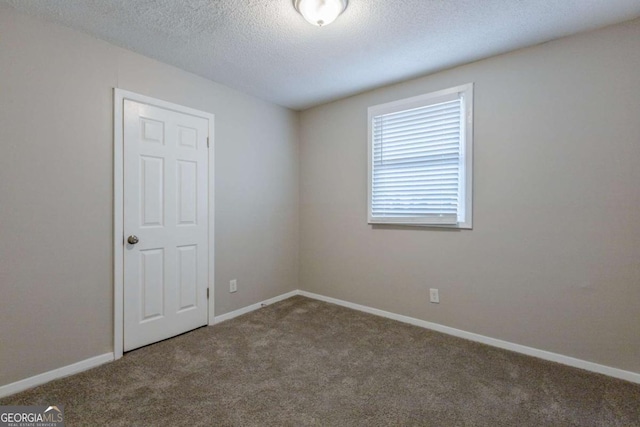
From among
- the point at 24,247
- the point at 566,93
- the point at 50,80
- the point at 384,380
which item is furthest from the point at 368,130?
the point at 24,247

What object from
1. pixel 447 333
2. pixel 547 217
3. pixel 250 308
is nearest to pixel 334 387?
pixel 447 333

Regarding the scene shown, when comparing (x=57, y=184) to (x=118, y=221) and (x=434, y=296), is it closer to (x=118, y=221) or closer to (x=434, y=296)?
(x=118, y=221)

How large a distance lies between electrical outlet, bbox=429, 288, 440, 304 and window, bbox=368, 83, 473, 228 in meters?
0.64

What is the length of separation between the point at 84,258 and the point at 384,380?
2.29 meters

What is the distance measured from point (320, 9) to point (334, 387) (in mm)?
2354

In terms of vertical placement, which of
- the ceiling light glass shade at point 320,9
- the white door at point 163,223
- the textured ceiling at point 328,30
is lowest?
the white door at point 163,223

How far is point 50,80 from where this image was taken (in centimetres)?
200

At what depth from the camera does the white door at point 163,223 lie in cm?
239

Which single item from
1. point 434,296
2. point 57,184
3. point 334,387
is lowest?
point 334,387

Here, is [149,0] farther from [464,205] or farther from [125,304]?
[464,205]

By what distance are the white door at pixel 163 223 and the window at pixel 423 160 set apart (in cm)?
178

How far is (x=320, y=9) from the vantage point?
5.82 feet

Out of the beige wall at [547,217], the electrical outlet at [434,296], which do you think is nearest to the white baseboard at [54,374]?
the beige wall at [547,217]

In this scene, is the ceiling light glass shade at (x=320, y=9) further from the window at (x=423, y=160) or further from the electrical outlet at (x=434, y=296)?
the electrical outlet at (x=434, y=296)
